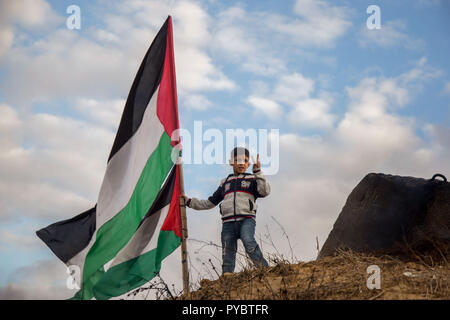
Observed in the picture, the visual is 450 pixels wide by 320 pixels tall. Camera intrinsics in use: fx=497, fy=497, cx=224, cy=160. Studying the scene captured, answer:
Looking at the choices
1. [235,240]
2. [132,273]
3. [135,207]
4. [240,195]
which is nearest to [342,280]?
[235,240]

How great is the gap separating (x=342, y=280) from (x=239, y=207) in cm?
221

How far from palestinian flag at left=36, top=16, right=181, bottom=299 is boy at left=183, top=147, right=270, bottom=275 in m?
0.51

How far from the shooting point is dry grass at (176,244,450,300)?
4395 millimetres

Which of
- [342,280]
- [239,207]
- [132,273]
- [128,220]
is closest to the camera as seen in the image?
[342,280]

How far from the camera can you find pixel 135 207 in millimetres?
6320

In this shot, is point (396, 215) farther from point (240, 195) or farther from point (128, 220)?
point (128, 220)

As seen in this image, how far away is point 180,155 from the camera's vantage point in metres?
6.58

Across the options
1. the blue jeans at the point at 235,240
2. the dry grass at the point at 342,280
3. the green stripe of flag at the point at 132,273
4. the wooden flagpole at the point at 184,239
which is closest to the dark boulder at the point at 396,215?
the dry grass at the point at 342,280

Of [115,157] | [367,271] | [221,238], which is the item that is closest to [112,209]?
[115,157]

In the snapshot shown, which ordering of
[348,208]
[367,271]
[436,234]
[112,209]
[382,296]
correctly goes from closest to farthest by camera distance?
1. [382,296]
2. [367,271]
3. [436,234]
4. [112,209]
5. [348,208]

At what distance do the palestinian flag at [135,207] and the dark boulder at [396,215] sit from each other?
2.28m

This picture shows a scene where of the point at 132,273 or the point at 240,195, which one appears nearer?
the point at 132,273

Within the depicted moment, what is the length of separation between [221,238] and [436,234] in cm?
276
